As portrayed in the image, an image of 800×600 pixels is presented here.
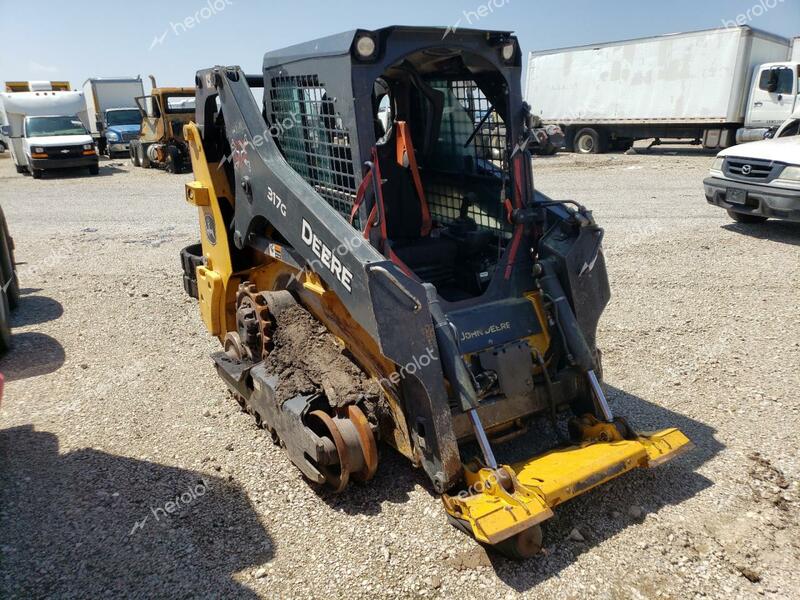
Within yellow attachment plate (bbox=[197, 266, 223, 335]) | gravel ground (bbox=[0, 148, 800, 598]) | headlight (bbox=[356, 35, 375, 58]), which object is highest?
headlight (bbox=[356, 35, 375, 58])

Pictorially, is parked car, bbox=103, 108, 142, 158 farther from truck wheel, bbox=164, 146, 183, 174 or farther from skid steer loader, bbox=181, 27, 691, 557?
skid steer loader, bbox=181, 27, 691, 557

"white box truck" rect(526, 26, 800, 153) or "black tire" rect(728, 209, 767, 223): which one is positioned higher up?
"white box truck" rect(526, 26, 800, 153)

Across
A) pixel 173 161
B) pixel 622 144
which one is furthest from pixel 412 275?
pixel 622 144

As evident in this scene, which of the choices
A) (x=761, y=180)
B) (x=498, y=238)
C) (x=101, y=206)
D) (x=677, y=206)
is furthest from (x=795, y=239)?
(x=101, y=206)

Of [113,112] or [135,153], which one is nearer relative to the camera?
[135,153]

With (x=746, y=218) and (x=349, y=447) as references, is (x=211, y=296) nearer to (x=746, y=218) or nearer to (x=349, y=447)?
(x=349, y=447)

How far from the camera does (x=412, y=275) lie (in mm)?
3490

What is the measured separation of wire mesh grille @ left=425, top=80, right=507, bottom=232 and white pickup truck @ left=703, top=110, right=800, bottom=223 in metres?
6.22

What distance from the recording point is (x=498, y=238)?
419 centimetres

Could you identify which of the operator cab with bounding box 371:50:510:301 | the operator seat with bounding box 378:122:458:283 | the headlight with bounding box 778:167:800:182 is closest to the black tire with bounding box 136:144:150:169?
the headlight with bounding box 778:167:800:182

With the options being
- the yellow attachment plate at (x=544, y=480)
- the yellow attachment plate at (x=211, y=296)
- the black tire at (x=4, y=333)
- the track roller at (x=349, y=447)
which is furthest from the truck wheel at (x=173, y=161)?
the yellow attachment plate at (x=544, y=480)

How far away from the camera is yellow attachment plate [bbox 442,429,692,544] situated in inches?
113

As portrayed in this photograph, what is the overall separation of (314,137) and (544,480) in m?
2.41

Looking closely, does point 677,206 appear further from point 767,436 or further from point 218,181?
point 218,181
